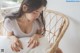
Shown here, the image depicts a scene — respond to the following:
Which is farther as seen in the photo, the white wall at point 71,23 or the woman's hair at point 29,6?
the white wall at point 71,23

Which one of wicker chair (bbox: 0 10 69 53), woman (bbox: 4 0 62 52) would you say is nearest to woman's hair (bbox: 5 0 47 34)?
woman (bbox: 4 0 62 52)

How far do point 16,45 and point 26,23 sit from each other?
0.41ft

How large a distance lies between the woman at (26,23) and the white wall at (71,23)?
0.39 feet

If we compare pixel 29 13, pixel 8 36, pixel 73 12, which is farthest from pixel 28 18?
pixel 73 12

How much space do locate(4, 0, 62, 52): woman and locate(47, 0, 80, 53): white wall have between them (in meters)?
0.12

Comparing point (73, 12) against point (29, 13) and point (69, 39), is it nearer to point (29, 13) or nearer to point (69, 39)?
point (69, 39)

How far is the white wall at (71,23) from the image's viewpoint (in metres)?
1.00

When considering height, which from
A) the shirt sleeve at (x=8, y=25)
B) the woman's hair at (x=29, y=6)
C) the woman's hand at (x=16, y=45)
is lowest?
the woman's hand at (x=16, y=45)

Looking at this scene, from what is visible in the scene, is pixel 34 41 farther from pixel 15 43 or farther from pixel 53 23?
pixel 53 23

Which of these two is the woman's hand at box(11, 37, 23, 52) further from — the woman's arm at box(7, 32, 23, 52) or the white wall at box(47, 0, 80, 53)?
the white wall at box(47, 0, 80, 53)

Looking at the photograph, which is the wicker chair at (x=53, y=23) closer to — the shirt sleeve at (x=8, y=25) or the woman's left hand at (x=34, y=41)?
the woman's left hand at (x=34, y=41)

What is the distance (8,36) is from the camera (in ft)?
2.95

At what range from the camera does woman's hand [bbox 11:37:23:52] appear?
876 mm

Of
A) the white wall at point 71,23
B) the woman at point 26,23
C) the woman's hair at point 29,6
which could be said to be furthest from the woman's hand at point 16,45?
the white wall at point 71,23
